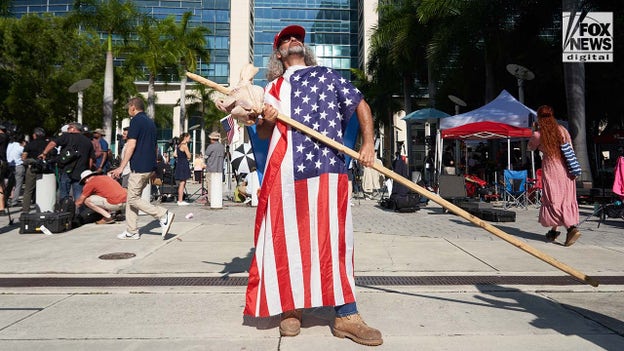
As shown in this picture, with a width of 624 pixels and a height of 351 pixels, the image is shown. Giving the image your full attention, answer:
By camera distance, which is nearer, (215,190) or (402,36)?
(215,190)

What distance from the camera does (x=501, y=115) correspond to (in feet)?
44.7

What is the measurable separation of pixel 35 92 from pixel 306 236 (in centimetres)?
3669

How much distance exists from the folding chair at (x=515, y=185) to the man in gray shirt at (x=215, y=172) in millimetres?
7282

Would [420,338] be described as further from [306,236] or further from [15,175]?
[15,175]

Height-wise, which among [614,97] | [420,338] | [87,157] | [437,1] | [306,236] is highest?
[437,1]

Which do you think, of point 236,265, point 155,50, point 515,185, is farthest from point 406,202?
point 155,50

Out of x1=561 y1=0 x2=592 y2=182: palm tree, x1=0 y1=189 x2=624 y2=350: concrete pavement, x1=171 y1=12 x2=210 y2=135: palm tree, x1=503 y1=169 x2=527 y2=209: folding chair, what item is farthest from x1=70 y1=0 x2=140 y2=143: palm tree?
x1=561 y1=0 x2=592 y2=182: palm tree

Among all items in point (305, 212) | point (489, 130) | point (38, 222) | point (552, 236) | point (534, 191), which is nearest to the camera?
point (305, 212)

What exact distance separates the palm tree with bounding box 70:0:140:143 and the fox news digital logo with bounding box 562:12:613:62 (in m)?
21.5

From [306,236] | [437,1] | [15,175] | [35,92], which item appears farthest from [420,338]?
[35,92]

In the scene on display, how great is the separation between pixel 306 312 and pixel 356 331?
28.9 inches

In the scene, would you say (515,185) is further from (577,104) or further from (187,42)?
(187,42)

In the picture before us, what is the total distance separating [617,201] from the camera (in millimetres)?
9547

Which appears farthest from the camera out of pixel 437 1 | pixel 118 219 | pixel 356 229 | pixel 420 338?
pixel 437 1
